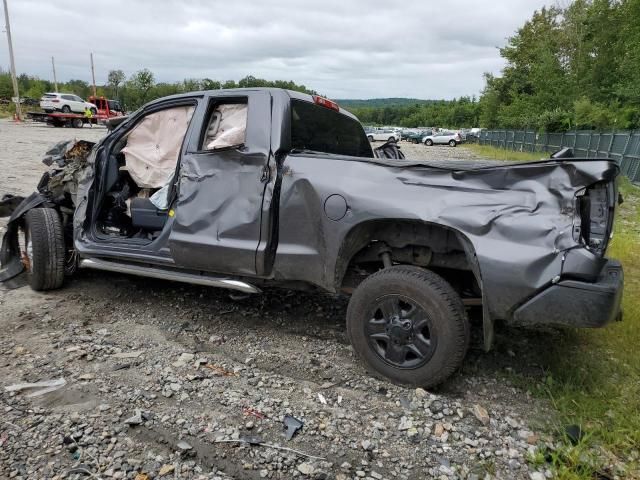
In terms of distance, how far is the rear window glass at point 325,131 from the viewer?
149 inches

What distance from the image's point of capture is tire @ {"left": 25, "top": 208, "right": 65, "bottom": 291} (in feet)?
14.9

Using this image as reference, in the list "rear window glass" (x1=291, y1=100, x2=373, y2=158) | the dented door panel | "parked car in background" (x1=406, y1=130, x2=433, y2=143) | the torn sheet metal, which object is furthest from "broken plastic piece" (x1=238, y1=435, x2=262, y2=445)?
"parked car in background" (x1=406, y1=130, x2=433, y2=143)

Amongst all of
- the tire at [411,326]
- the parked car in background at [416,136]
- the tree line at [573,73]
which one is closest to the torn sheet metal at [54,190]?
the tire at [411,326]

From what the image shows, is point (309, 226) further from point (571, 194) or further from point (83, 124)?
point (83, 124)


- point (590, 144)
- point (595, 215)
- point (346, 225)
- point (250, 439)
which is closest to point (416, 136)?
point (590, 144)

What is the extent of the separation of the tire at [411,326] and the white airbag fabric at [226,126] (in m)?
1.50

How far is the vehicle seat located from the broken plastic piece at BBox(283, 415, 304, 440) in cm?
240

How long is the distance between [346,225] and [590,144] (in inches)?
768

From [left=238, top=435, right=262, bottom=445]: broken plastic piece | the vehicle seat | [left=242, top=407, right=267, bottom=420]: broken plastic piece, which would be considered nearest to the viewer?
[left=238, top=435, right=262, bottom=445]: broken plastic piece

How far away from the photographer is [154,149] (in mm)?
4629

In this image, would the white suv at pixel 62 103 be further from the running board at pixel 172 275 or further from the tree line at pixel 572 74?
the running board at pixel 172 275

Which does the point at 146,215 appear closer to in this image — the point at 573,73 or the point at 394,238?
the point at 394,238

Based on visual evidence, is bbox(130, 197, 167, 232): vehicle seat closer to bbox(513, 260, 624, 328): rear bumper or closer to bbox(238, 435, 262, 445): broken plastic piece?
bbox(238, 435, 262, 445): broken plastic piece

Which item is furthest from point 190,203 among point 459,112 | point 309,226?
point 459,112
